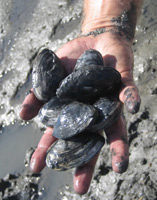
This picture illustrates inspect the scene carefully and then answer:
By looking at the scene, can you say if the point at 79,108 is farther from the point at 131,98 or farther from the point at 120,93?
the point at 131,98

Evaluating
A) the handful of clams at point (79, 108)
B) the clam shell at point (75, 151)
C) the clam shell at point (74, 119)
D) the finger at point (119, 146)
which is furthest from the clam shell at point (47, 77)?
the finger at point (119, 146)

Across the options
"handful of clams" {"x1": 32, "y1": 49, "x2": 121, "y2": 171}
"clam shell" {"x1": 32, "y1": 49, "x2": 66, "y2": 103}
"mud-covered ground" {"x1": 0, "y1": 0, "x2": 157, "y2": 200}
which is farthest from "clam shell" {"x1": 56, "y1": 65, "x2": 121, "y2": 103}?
"mud-covered ground" {"x1": 0, "y1": 0, "x2": 157, "y2": 200}

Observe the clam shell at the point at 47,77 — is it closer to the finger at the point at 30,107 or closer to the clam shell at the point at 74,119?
the finger at the point at 30,107

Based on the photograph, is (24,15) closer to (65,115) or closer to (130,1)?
(130,1)

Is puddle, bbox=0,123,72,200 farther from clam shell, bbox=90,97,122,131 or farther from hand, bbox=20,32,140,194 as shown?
clam shell, bbox=90,97,122,131

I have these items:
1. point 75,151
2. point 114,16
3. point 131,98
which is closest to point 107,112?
point 131,98

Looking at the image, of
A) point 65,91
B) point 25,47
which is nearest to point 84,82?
point 65,91
